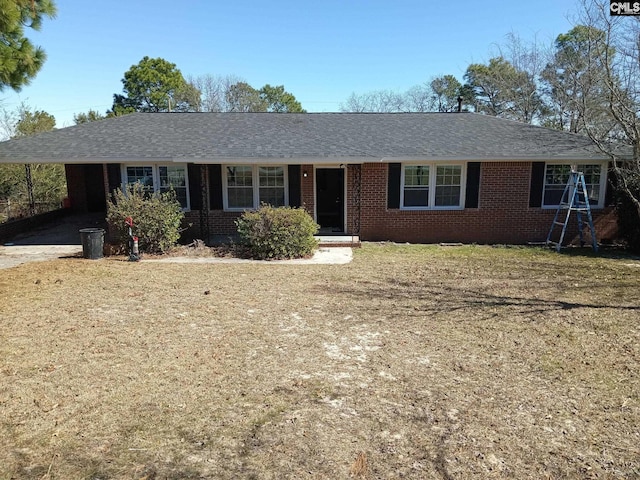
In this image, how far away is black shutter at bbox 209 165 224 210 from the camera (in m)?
12.6

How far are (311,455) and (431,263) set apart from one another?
7.48 meters

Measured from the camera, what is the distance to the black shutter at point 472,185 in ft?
41.3

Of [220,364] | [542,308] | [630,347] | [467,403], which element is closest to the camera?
[467,403]

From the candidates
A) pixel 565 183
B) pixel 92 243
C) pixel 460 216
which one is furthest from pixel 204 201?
pixel 565 183

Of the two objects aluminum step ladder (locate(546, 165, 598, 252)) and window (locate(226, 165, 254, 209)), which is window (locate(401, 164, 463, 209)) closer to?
aluminum step ladder (locate(546, 165, 598, 252))

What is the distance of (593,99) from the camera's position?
40.9 feet

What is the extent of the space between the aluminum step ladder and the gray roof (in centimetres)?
68

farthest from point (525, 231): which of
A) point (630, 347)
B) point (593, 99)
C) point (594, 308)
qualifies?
point (630, 347)

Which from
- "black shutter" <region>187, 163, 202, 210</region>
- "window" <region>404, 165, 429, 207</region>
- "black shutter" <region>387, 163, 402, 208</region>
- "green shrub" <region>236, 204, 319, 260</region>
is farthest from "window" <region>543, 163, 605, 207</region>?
"black shutter" <region>187, 163, 202, 210</region>

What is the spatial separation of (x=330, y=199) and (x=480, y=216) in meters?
4.64

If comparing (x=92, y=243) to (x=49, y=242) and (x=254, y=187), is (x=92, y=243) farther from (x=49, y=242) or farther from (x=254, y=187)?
(x=254, y=187)

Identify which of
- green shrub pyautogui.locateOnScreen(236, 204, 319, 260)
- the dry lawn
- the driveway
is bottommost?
the dry lawn

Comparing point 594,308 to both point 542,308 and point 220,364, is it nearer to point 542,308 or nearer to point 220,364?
point 542,308

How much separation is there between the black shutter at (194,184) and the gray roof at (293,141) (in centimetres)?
53
